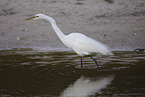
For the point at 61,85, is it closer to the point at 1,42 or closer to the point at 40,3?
the point at 1,42

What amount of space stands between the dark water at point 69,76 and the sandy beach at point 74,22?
187 centimetres

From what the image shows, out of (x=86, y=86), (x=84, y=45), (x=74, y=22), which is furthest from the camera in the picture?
(x=74, y=22)

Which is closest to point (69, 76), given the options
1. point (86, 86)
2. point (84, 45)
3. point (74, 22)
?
point (86, 86)

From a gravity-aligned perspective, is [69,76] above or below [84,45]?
below

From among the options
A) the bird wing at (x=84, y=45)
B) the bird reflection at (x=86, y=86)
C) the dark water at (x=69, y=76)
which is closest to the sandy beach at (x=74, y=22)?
the dark water at (x=69, y=76)

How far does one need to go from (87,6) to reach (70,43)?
5.80m

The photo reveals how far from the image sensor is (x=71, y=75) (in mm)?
5051

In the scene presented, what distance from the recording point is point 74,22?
10.2 meters

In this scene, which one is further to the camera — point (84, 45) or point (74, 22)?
point (74, 22)

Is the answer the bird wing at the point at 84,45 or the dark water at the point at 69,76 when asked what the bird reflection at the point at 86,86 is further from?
the bird wing at the point at 84,45

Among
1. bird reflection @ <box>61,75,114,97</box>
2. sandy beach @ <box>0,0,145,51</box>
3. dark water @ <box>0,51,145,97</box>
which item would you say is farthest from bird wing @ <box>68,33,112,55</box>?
sandy beach @ <box>0,0,145,51</box>

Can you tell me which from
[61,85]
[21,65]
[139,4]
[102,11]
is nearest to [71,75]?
[61,85]

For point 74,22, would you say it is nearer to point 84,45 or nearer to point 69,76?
point 84,45

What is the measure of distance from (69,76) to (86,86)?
69cm
